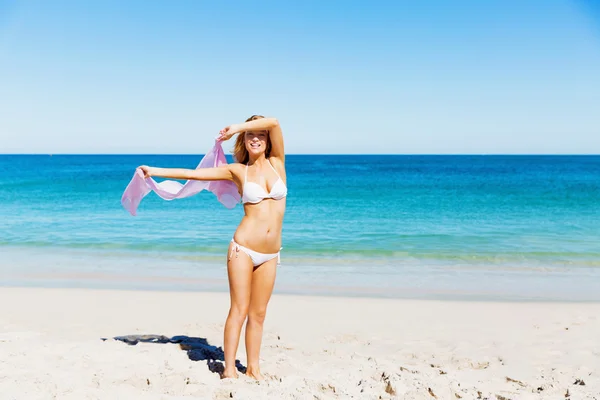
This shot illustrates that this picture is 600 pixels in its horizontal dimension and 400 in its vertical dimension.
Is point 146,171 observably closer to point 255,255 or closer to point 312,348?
point 255,255

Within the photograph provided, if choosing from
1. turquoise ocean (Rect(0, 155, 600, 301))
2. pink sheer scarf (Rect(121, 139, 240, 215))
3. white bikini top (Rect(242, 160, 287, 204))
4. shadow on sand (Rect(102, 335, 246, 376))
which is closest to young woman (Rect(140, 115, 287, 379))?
white bikini top (Rect(242, 160, 287, 204))

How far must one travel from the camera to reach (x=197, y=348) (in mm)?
5688

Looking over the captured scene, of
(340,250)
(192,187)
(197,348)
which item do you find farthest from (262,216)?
(340,250)

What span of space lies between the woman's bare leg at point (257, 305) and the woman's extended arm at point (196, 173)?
85 centimetres

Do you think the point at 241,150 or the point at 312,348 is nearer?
the point at 241,150

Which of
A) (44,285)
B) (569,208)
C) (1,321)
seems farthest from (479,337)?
(569,208)

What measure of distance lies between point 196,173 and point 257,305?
4.16 feet

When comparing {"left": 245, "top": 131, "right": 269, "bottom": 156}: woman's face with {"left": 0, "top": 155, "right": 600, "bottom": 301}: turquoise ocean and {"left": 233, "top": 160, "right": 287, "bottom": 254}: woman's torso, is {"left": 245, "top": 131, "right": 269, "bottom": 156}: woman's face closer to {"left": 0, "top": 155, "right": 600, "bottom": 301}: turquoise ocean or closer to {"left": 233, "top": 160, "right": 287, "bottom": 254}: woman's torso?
{"left": 233, "top": 160, "right": 287, "bottom": 254}: woman's torso

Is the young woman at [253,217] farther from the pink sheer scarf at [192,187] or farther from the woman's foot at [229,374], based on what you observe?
the pink sheer scarf at [192,187]

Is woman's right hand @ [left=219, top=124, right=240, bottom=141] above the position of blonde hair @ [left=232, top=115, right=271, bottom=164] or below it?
above

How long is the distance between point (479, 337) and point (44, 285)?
7608mm

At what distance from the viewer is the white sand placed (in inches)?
173

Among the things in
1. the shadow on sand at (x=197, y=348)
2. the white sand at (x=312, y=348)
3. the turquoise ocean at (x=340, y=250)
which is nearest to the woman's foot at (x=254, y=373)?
the white sand at (x=312, y=348)

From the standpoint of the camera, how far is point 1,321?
23.2ft
